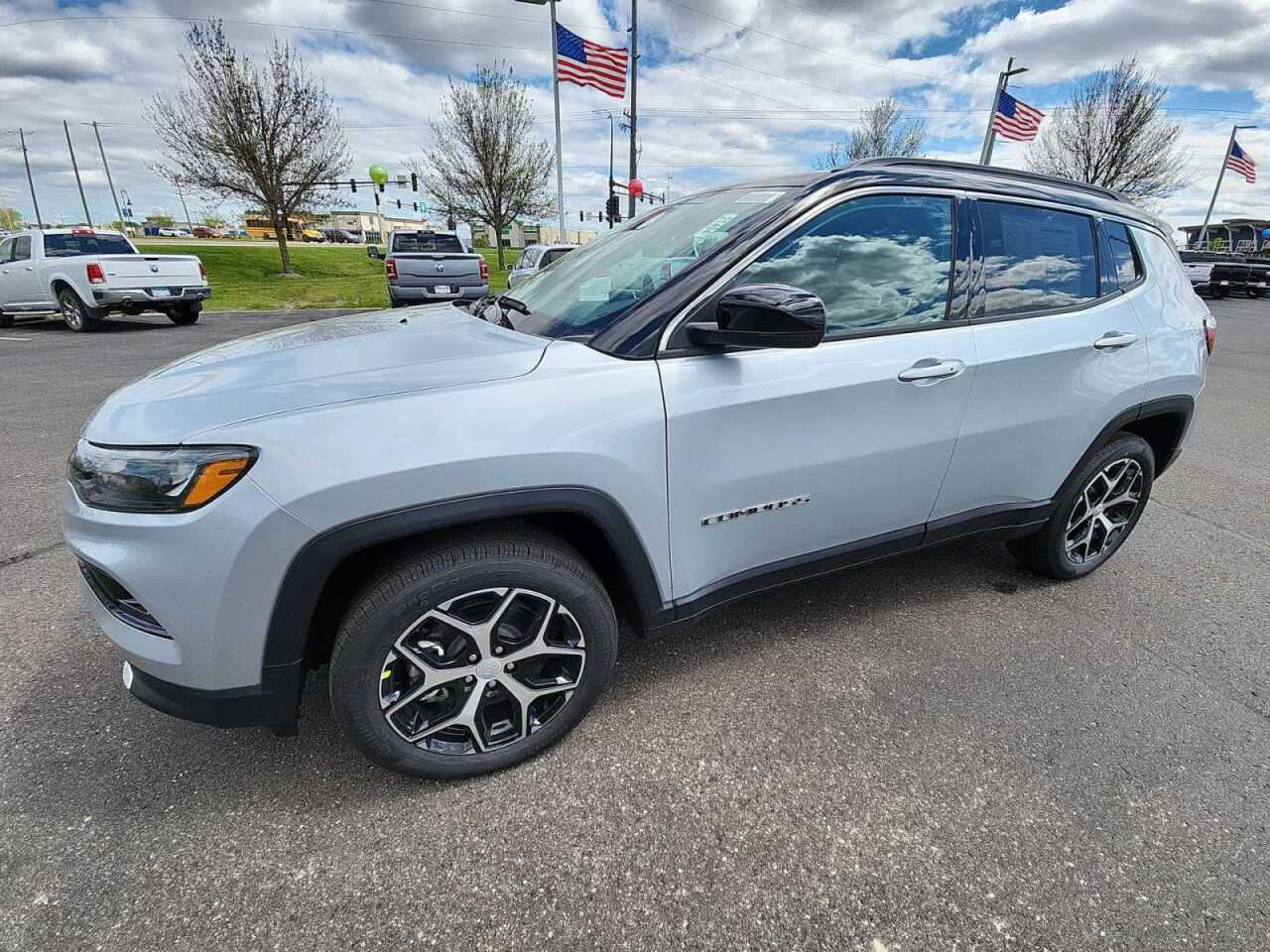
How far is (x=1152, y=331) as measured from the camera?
280 cm

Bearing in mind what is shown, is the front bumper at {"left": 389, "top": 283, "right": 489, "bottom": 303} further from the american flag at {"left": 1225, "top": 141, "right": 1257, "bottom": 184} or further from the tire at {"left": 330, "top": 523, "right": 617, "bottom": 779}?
the american flag at {"left": 1225, "top": 141, "right": 1257, "bottom": 184}

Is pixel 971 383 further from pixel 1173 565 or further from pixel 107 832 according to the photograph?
pixel 107 832

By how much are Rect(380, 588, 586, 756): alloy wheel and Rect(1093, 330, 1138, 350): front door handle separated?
240 cm

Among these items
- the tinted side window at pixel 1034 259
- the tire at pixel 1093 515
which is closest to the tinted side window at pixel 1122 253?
the tinted side window at pixel 1034 259

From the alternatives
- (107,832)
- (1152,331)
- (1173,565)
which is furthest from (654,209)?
(1173,565)

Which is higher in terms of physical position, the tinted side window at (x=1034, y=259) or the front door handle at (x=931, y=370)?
the tinted side window at (x=1034, y=259)

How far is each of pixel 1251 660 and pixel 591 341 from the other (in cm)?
290

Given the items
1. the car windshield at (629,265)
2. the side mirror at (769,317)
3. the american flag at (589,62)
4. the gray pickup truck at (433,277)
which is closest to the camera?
the side mirror at (769,317)

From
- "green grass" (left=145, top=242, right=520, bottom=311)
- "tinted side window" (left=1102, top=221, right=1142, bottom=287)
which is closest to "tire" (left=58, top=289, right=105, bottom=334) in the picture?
"green grass" (left=145, top=242, right=520, bottom=311)

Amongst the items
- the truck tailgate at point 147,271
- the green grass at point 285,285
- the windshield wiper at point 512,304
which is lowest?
the green grass at point 285,285

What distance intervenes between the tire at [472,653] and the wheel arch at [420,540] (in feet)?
0.27

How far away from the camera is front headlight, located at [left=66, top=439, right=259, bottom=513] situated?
1483 millimetres

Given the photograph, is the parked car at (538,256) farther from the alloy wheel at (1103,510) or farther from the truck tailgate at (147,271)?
the alloy wheel at (1103,510)

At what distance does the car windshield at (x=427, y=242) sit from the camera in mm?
13672
